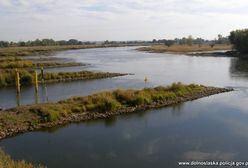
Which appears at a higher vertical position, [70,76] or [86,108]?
[70,76]

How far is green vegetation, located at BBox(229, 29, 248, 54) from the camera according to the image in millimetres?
78438

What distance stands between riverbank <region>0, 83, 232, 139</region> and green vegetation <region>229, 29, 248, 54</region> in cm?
5444

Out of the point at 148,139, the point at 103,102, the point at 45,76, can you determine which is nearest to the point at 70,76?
the point at 45,76

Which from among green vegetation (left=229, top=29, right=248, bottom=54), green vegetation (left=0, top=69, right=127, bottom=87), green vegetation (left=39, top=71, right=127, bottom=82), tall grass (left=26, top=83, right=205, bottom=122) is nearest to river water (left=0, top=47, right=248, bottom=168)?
tall grass (left=26, top=83, right=205, bottom=122)

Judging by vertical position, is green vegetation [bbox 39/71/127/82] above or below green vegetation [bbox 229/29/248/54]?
below

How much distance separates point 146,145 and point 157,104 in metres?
8.60

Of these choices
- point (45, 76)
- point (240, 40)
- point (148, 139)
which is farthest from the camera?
point (240, 40)

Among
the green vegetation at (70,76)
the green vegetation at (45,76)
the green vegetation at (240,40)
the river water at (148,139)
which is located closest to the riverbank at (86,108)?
the river water at (148,139)

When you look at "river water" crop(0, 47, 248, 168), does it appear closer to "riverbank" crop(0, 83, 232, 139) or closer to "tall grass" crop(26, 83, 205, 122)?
"riverbank" crop(0, 83, 232, 139)

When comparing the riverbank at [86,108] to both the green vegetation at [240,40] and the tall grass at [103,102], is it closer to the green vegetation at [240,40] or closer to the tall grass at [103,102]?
the tall grass at [103,102]

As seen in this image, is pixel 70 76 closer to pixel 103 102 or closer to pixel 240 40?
pixel 103 102

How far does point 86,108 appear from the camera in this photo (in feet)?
72.5

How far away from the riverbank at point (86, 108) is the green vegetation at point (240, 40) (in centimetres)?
5444

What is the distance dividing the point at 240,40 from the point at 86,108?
65180 millimetres
